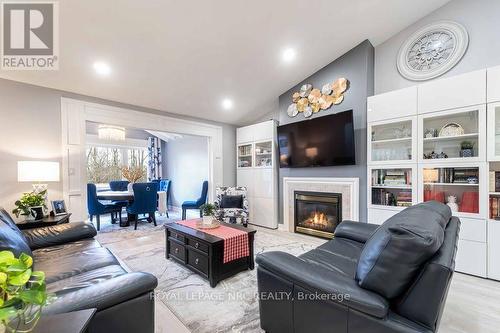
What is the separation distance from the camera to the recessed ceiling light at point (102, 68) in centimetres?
302

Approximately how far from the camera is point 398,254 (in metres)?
1.08

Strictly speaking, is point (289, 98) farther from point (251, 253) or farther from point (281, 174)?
point (251, 253)

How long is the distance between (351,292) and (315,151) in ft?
9.63

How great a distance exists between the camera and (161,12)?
8.14ft

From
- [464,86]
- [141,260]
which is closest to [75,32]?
[141,260]

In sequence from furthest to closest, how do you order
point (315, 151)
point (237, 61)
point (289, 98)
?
point (289, 98) → point (315, 151) → point (237, 61)

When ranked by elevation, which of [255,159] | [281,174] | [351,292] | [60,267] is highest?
[255,159]

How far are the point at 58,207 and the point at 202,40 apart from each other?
299 cm

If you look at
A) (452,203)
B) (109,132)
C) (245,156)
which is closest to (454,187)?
(452,203)

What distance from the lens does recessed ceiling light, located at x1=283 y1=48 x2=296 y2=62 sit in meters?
3.35

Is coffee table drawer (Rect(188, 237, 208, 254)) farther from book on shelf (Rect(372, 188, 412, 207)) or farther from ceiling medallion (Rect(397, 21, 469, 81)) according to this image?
ceiling medallion (Rect(397, 21, 469, 81))

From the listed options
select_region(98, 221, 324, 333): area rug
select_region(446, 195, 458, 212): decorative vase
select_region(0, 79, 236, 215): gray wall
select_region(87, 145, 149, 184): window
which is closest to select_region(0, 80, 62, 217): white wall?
select_region(0, 79, 236, 215): gray wall

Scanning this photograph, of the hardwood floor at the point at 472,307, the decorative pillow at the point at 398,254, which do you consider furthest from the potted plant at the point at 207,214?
the hardwood floor at the point at 472,307

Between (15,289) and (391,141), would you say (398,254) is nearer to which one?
(15,289)
